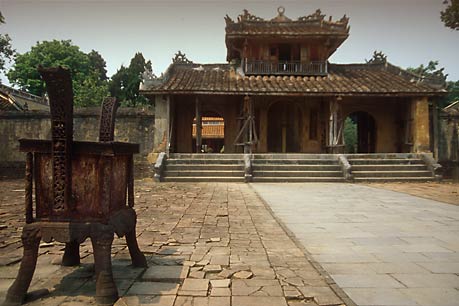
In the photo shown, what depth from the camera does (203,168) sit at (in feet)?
41.3

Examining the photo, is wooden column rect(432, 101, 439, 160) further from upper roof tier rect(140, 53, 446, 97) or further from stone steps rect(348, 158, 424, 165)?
stone steps rect(348, 158, 424, 165)

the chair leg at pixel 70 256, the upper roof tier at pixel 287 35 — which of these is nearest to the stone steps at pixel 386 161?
the upper roof tier at pixel 287 35

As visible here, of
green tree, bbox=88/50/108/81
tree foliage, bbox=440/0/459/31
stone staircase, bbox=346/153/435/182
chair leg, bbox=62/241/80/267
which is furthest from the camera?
green tree, bbox=88/50/108/81

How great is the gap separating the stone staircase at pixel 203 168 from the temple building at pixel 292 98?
166 cm

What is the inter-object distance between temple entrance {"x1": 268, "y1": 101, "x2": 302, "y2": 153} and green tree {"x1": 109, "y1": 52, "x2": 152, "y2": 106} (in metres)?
16.9

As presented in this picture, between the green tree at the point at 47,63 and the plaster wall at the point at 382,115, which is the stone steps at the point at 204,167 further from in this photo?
the green tree at the point at 47,63

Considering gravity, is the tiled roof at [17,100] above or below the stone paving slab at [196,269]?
above

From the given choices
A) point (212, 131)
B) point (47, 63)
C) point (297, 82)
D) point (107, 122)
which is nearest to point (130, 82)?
point (212, 131)

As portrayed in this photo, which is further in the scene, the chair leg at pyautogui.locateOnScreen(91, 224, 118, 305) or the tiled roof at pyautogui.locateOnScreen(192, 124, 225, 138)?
the tiled roof at pyautogui.locateOnScreen(192, 124, 225, 138)

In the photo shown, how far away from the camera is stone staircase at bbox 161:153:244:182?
1195 centimetres

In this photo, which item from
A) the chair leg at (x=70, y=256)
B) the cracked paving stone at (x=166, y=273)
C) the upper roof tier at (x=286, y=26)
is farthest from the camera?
the upper roof tier at (x=286, y=26)

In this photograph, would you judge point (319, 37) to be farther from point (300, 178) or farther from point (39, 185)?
point (39, 185)

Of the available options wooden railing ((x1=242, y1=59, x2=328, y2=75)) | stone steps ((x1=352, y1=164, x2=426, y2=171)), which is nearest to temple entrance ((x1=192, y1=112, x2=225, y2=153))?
wooden railing ((x1=242, y1=59, x2=328, y2=75))

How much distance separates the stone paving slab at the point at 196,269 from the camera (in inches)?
94.3
